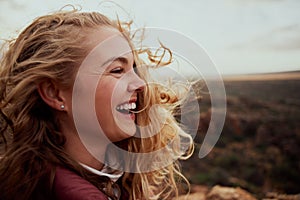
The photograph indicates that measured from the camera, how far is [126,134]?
4.61 feet

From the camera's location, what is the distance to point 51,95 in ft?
4.36

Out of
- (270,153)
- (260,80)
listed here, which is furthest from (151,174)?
(260,80)

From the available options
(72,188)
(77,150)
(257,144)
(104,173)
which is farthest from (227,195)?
(257,144)

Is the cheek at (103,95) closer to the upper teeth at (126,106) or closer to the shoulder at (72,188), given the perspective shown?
the upper teeth at (126,106)

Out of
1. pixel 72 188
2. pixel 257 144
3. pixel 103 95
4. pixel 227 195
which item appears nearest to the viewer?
pixel 72 188

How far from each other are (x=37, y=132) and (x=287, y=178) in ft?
14.9

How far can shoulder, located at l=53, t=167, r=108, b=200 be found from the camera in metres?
1.13

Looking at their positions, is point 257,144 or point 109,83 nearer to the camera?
point 109,83

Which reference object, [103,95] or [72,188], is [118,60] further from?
[72,188]

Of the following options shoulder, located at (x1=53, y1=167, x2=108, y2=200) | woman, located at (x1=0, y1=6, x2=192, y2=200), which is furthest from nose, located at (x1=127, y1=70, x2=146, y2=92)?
shoulder, located at (x1=53, y1=167, x2=108, y2=200)

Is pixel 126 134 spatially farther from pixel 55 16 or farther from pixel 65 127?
pixel 55 16

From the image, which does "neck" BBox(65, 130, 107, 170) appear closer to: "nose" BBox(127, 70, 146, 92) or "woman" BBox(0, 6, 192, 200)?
"woman" BBox(0, 6, 192, 200)

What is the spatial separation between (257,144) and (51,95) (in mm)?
5555

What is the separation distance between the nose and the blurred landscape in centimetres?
300
